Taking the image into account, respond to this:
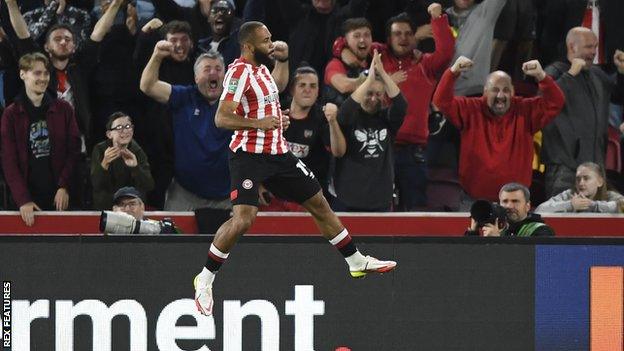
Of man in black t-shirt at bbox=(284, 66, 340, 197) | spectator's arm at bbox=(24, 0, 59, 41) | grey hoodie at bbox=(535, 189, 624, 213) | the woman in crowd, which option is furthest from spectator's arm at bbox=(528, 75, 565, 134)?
spectator's arm at bbox=(24, 0, 59, 41)

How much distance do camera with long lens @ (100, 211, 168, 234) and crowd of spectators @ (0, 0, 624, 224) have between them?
1.33 meters

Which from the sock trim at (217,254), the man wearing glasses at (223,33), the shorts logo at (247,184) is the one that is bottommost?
the sock trim at (217,254)

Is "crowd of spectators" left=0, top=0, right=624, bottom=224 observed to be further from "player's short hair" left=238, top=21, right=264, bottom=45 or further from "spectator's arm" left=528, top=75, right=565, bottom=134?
"player's short hair" left=238, top=21, right=264, bottom=45

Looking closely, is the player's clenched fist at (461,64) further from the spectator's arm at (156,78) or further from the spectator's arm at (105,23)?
the spectator's arm at (105,23)

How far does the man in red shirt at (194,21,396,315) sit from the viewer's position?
9836 millimetres

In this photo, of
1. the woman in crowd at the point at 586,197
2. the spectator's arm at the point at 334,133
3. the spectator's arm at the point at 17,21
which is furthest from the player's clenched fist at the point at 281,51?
the woman in crowd at the point at 586,197

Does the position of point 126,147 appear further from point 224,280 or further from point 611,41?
point 611,41

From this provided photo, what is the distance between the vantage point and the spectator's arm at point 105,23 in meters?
13.4

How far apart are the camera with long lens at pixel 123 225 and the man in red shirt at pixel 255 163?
3.70ft

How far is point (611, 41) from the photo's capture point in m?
14.5

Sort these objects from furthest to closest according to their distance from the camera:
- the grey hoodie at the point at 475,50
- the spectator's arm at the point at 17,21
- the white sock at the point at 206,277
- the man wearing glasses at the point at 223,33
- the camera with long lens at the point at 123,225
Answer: the grey hoodie at the point at 475,50, the man wearing glasses at the point at 223,33, the spectator's arm at the point at 17,21, the camera with long lens at the point at 123,225, the white sock at the point at 206,277

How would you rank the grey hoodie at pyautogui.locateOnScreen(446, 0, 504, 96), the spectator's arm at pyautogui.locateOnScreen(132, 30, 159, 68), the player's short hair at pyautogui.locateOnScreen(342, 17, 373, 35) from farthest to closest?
the grey hoodie at pyautogui.locateOnScreen(446, 0, 504, 96), the spectator's arm at pyautogui.locateOnScreen(132, 30, 159, 68), the player's short hair at pyautogui.locateOnScreen(342, 17, 373, 35)

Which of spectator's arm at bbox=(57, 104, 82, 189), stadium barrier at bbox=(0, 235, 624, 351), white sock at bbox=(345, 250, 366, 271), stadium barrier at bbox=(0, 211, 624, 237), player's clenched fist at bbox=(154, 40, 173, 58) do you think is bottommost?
stadium barrier at bbox=(0, 235, 624, 351)

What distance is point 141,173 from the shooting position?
41.7 feet
